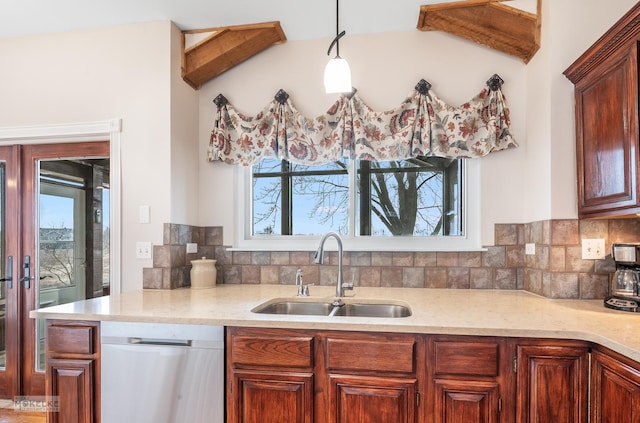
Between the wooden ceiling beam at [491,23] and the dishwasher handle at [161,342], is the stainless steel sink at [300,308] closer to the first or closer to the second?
the dishwasher handle at [161,342]

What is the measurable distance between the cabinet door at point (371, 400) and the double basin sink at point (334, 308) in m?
0.54

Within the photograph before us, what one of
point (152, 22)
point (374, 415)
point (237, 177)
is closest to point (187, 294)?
point (237, 177)

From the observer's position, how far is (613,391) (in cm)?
139

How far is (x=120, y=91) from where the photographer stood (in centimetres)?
261

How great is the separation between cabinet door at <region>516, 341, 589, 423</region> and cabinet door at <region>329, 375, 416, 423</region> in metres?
0.45

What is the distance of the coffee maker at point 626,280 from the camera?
1.82m

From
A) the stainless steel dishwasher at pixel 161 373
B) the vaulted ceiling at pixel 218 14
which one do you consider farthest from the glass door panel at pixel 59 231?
the stainless steel dishwasher at pixel 161 373

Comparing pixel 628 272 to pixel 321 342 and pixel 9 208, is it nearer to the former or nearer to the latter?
pixel 321 342

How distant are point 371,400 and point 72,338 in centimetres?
145

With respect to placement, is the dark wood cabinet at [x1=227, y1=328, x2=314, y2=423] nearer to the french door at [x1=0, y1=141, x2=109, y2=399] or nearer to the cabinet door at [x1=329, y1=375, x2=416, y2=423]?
the cabinet door at [x1=329, y1=375, x2=416, y2=423]

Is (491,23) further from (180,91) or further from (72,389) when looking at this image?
(72,389)

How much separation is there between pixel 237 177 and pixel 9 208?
Answer: 169 cm

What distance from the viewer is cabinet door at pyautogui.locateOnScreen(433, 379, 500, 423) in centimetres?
159

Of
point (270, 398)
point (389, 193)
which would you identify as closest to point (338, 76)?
point (389, 193)
